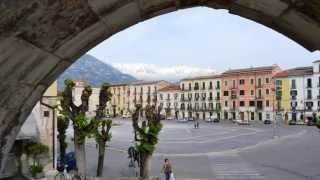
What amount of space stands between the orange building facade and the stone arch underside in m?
105

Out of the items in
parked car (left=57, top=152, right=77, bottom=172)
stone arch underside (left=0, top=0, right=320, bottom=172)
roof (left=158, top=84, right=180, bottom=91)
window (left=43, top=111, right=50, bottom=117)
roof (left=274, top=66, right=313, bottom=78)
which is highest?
roof (left=274, top=66, right=313, bottom=78)

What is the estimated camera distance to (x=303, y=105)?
101 metres

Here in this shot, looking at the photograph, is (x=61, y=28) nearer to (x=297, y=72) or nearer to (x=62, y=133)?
(x=62, y=133)

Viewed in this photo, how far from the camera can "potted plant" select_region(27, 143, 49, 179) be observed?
1961 centimetres

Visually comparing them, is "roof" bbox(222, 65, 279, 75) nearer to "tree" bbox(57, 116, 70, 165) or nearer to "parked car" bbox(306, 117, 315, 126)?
"parked car" bbox(306, 117, 315, 126)

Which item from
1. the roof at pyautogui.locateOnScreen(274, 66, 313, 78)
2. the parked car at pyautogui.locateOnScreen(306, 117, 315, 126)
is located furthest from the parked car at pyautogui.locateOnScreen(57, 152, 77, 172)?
the roof at pyautogui.locateOnScreen(274, 66, 313, 78)

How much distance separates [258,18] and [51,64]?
106 centimetres

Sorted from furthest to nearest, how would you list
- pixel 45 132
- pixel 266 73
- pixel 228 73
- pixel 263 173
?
1. pixel 228 73
2. pixel 266 73
3. pixel 263 173
4. pixel 45 132

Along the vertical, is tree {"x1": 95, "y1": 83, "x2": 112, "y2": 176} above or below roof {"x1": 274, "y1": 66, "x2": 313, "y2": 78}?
below

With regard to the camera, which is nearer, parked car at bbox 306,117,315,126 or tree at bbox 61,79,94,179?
tree at bbox 61,79,94,179

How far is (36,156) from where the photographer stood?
2055 centimetres

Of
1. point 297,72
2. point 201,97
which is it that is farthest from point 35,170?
point 201,97

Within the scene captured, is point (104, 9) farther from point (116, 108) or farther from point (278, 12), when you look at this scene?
point (116, 108)

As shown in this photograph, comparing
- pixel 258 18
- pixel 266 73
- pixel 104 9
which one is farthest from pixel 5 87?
pixel 266 73
